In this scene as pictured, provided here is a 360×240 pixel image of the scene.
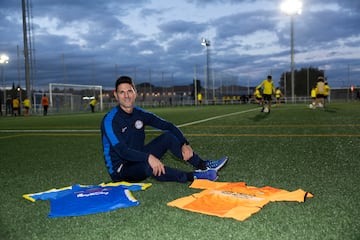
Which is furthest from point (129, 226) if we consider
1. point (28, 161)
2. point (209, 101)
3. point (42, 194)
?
point (209, 101)

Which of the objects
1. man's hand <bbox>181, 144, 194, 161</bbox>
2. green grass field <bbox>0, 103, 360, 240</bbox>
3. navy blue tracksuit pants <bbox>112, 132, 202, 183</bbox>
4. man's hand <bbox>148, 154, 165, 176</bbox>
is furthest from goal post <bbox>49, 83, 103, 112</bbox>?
man's hand <bbox>148, 154, 165, 176</bbox>

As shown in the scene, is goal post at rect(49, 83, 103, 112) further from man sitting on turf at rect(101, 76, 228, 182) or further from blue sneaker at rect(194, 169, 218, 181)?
blue sneaker at rect(194, 169, 218, 181)

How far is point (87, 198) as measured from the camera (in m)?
3.37

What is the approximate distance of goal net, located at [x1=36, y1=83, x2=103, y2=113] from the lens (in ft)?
108

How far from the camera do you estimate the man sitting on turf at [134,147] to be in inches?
151

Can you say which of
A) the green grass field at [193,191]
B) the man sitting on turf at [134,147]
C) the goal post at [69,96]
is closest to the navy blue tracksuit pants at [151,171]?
the man sitting on turf at [134,147]

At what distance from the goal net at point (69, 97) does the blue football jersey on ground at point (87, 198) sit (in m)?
29.5

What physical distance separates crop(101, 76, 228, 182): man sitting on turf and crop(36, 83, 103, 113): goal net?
29014 mm

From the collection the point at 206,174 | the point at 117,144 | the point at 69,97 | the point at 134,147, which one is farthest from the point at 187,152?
the point at 69,97

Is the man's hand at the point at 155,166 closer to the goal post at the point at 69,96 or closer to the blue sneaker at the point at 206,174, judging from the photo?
the blue sneaker at the point at 206,174

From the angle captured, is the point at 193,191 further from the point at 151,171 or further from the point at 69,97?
the point at 69,97

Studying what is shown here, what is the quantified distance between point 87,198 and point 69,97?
108 ft

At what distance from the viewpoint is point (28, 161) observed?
5.98 meters

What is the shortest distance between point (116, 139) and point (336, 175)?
7.95ft
